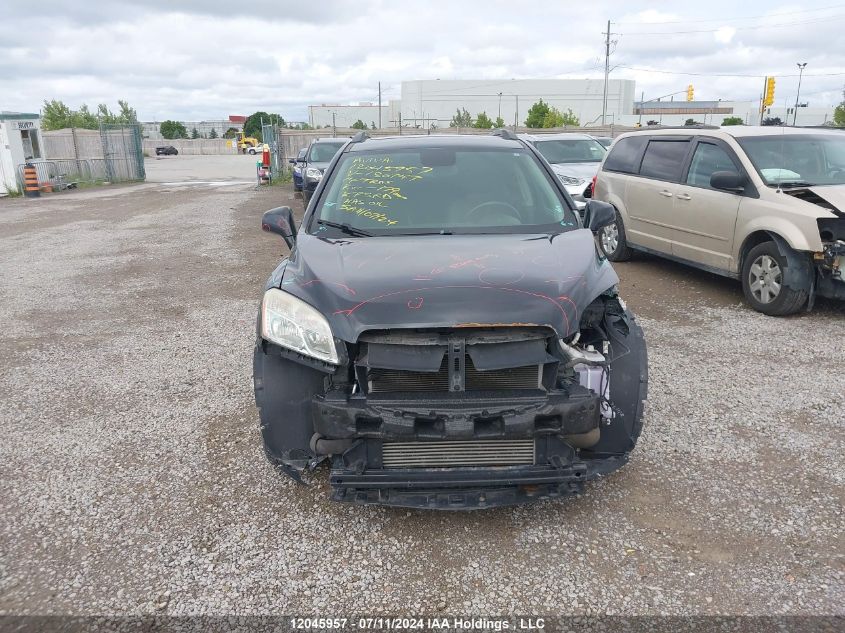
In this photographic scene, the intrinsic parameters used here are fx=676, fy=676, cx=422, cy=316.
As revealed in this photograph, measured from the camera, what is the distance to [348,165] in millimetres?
4719

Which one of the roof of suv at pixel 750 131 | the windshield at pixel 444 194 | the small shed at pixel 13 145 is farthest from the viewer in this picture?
the small shed at pixel 13 145

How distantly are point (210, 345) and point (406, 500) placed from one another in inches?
144

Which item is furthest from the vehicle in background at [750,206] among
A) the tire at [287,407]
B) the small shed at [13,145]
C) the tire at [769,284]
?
the small shed at [13,145]

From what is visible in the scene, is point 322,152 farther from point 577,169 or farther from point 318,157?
point 577,169

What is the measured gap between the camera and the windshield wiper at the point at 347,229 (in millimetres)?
3938

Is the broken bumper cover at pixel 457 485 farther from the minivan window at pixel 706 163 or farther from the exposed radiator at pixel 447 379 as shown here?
the minivan window at pixel 706 163

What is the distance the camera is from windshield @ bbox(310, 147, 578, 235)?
13.4ft


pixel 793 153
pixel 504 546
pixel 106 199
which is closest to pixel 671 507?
pixel 504 546

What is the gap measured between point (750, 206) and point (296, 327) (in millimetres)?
5548

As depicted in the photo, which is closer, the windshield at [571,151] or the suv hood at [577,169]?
the suv hood at [577,169]

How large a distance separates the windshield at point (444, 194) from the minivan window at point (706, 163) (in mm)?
3797

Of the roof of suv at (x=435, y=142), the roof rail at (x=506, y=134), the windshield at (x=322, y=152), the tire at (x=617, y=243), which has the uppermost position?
the roof rail at (x=506, y=134)

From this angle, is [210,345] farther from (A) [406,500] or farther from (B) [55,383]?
(A) [406,500]

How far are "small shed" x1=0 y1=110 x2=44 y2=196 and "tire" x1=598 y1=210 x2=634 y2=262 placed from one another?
66.1 feet
